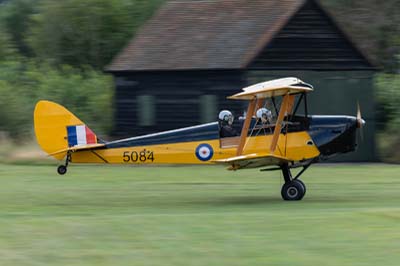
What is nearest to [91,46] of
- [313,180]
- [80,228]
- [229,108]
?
[229,108]

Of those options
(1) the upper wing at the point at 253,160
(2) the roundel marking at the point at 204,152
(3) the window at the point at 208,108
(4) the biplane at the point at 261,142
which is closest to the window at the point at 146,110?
(3) the window at the point at 208,108

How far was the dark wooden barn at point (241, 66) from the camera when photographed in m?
30.5

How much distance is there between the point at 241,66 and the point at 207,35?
9.34 feet

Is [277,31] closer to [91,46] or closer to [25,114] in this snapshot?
[25,114]

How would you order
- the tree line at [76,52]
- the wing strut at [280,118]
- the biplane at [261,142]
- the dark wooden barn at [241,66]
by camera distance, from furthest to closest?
the tree line at [76,52]
the dark wooden barn at [241,66]
the biplane at [261,142]
the wing strut at [280,118]

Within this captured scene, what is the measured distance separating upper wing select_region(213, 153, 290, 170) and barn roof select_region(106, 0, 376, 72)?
10.8 meters

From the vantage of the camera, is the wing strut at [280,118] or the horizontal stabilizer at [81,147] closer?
the wing strut at [280,118]

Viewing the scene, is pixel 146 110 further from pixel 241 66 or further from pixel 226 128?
pixel 226 128

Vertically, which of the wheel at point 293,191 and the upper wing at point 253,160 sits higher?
the upper wing at point 253,160

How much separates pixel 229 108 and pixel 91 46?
25525 mm

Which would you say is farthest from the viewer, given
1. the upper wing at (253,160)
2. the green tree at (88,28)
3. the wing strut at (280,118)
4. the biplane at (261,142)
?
the green tree at (88,28)

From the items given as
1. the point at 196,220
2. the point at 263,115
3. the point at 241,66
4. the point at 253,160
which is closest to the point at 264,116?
the point at 263,115

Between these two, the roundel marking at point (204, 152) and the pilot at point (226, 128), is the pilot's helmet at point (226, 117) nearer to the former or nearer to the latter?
the pilot at point (226, 128)

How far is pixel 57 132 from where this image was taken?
66.7ft
